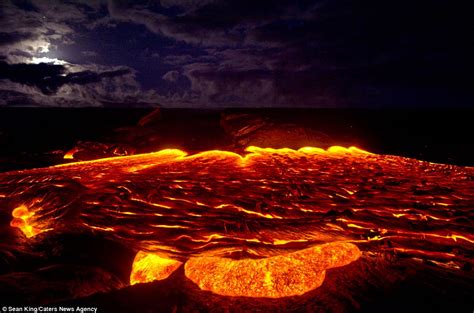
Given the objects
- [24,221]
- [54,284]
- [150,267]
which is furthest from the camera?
[24,221]

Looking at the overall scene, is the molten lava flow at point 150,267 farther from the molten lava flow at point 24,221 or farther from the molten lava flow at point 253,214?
the molten lava flow at point 24,221

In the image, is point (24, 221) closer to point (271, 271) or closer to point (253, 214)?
point (253, 214)

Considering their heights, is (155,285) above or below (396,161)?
below

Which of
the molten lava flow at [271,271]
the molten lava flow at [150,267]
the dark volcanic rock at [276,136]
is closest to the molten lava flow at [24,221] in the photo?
the molten lava flow at [150,267]

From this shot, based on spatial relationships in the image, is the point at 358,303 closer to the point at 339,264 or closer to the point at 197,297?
the point at 339,264

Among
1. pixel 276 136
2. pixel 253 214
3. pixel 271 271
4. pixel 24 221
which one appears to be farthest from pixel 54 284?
pixel 276 136

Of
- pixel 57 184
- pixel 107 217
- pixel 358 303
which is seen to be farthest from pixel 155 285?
pixel 57 184
